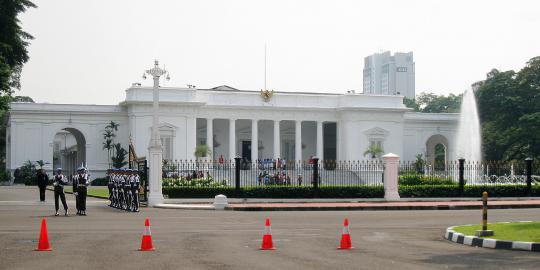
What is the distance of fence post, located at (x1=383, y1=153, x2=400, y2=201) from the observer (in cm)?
3881

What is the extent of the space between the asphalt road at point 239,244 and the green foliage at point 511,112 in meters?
43.5

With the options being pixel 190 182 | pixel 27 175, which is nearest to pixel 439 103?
pixel 27 175

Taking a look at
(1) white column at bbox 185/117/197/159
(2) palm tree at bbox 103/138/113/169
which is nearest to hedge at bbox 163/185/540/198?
(1) white column at bbox 185/117/197/159

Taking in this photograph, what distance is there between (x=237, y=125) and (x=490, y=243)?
61.8 metres

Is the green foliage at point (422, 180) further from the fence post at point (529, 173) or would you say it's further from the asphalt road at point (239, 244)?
the asphalt road at point (239, 244)

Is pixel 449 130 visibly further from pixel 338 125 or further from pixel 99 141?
pixel 99 141

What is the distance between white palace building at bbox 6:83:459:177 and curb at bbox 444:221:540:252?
53.0 metres

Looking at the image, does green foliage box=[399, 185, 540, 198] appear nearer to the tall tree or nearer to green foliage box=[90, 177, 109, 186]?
the tall tree

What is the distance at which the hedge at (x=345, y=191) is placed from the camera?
37844mm

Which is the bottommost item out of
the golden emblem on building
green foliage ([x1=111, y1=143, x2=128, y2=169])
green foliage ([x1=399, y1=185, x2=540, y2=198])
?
green foliage ([x1=399, y1=185, x2=540, y2=198])

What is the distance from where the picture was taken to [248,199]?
37.8 m

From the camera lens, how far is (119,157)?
6912cm

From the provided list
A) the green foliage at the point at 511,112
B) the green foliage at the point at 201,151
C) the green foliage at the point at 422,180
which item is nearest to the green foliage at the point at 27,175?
the green foliage at the point at 201,151

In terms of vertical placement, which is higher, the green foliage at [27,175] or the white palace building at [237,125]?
the white palace building at [237,125]
